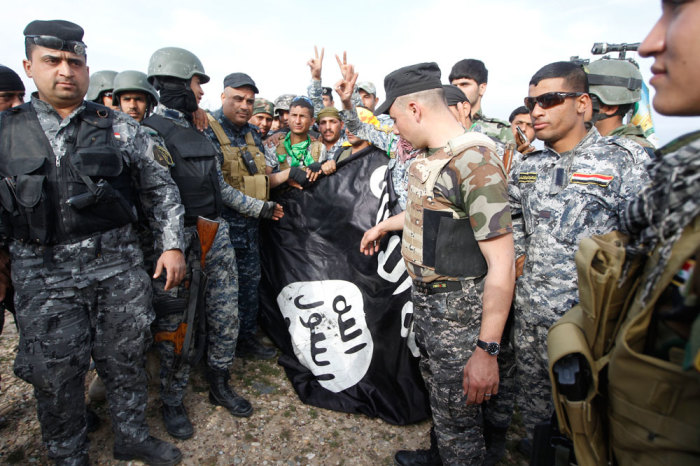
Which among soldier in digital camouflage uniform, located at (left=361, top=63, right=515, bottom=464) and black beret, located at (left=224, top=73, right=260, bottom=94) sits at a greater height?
black beret, located at (left=224, top=73, right=260, bottom=94)

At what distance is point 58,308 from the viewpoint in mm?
2104

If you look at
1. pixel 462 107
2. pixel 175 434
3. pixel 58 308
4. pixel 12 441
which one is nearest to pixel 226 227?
pixel 58 308

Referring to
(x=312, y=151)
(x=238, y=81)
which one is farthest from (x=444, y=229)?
(x=312, y=151)

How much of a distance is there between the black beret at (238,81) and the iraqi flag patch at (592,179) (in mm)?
2945

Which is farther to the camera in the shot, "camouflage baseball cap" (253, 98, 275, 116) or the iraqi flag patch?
"camouflage baseball cap" (253, 98, 275, 116)

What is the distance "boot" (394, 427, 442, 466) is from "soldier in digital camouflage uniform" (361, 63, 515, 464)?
0.51 meters

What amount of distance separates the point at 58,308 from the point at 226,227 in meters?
1.25

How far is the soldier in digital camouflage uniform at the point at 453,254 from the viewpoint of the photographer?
1.67 meters

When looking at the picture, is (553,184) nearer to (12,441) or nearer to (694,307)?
(694,307)

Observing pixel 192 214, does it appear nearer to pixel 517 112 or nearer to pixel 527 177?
pixel 527 177

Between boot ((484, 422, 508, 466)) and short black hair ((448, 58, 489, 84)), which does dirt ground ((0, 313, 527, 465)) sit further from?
short black hair ((448, 58, 489, 84))

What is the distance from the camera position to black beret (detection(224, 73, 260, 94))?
3676 millimetres

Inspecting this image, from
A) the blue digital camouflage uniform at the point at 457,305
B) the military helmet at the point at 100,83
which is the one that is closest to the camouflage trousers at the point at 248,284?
the blue digital camouflage uniform at the point at 457,305

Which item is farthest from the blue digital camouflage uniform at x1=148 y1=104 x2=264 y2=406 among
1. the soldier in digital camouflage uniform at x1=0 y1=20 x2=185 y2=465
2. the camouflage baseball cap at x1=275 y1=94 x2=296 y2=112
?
the camouflage baseball cap at x1=275 y1=94 x2=296 y2=112
